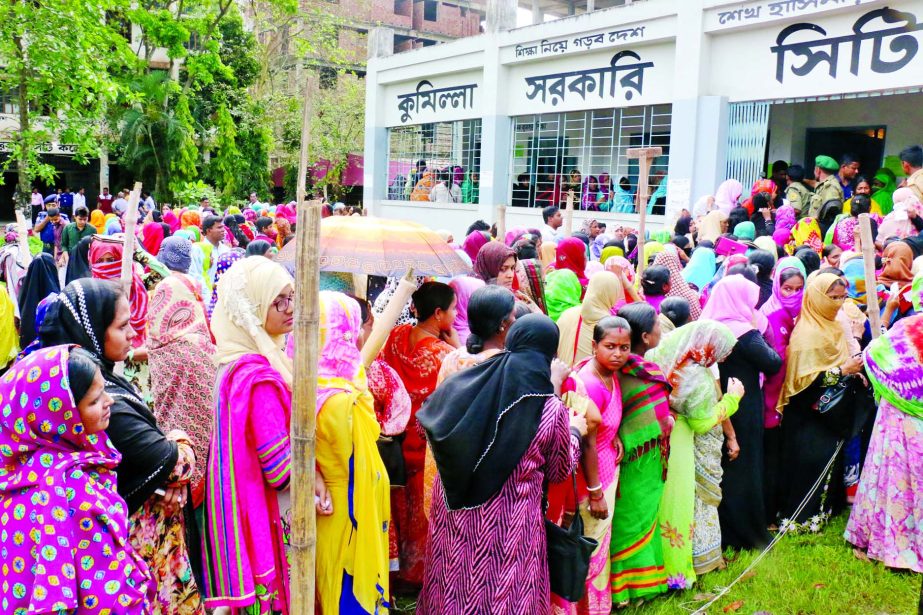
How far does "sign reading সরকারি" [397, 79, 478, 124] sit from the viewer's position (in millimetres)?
17984

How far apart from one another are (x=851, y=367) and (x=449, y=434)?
2.83 metres

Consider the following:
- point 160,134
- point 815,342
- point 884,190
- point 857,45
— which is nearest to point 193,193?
point 160,134

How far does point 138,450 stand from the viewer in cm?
230

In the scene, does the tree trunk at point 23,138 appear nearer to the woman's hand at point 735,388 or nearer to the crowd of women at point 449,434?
the crowd of women at point 449,434

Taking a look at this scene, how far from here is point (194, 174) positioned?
2170cm

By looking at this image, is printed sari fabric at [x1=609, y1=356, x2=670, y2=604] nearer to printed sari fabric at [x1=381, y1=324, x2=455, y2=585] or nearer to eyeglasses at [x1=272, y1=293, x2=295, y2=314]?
printed sari fabric at [x1=381, y1=324, x2=455, y2=585]

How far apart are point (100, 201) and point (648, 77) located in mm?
15294

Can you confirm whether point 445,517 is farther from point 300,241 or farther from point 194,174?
point 194,174

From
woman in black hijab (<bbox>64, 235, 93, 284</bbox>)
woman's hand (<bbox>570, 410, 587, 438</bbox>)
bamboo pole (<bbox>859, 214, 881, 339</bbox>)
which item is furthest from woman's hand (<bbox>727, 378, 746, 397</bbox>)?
woman in black hijab (<bbox>64, 235, 93, 284</bbox>)

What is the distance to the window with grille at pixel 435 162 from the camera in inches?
724

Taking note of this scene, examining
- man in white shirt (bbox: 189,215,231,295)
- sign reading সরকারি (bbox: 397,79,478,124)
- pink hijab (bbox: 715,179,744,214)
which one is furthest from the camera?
sign reading সরকারি (bbox: 397,79,478,124)

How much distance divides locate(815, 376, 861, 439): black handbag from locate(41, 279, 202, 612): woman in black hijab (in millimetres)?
3485

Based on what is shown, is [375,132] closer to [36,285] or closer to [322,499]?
[36,285]

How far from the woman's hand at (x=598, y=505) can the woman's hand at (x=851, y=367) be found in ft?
6.58
